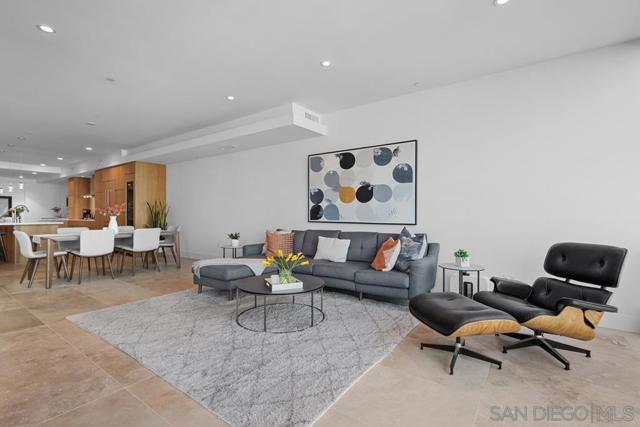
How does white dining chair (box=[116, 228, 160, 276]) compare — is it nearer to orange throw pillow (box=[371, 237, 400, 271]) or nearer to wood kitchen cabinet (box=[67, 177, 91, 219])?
orange throw pillow (box=[371, 237, 400, 271])

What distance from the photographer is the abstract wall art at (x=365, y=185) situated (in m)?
4.53

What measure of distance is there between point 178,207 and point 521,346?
769 cm

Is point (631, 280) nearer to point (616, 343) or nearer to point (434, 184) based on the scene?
point (616, 343)

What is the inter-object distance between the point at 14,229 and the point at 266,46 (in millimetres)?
7647

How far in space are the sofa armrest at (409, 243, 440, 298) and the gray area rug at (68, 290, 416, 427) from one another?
1.01 ft

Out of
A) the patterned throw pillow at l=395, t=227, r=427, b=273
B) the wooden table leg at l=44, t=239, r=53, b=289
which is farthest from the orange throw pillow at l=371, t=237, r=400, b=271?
the wooden table leg at l=44, t=239, r=53, b=289

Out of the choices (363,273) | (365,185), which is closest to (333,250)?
(363,273)

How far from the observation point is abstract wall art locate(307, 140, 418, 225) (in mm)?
4535

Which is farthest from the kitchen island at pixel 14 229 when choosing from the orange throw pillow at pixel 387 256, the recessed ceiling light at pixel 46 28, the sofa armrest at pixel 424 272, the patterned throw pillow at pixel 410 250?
the sofa armrest at pixel 424 272

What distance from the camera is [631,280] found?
3.09 meters

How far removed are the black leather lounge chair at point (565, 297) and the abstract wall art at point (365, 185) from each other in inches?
72.5

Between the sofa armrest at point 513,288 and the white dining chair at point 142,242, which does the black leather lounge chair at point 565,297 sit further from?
the white dining chair at point 142,242

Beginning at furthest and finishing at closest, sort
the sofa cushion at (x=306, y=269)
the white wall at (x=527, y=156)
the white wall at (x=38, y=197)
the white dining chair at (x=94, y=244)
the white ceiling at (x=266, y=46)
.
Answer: the white wall at (x=38, y=197) < the white dining chair at (x=94, y=244) < the sofa cushion at (x=306, y=269) < the white wall at (x=527, y=156) < the white ceiling at (x=266, y=46)

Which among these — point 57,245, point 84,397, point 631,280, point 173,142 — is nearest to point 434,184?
point 631,280
